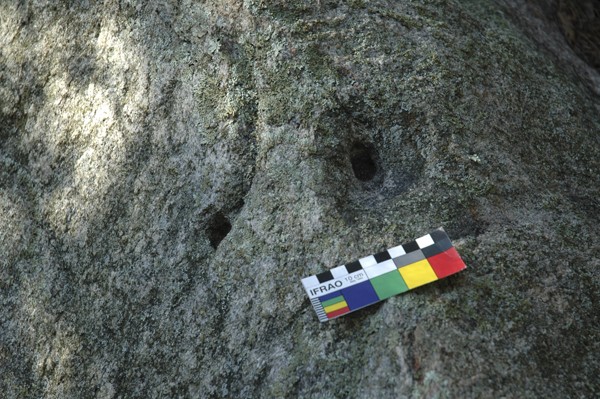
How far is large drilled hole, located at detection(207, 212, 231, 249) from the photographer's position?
189cm

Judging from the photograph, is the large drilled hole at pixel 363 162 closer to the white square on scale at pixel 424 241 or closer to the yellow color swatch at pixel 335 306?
the white square on scale at pixel 424 241

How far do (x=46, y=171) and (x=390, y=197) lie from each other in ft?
3.79

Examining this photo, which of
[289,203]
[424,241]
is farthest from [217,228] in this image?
[424,241]

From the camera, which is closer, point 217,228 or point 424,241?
point 424,241

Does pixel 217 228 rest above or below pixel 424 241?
below

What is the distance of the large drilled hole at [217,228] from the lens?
74.5 inches

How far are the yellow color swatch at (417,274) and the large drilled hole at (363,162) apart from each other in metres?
0.33

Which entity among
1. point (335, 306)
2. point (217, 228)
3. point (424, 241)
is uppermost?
point (424, 241)

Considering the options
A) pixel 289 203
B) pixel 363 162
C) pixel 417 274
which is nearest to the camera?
pixel 417 274

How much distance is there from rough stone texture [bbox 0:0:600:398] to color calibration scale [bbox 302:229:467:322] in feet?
0.10

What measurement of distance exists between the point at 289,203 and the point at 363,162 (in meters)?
0.26

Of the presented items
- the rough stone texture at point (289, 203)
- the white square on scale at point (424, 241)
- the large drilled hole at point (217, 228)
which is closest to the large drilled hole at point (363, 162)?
the rough stone texture at point (289, 203)

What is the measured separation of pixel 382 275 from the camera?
5.37ft

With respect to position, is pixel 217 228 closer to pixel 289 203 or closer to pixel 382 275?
pixel 289 203
